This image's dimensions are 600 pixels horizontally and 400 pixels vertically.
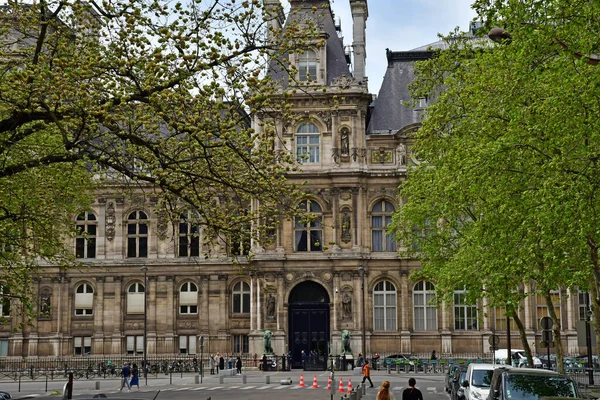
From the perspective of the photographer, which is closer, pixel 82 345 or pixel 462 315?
pixel 462 315

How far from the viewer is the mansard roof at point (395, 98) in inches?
2514

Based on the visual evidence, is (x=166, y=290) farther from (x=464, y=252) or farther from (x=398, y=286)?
(x=464, y=252)

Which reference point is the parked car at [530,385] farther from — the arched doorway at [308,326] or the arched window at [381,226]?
the arched window at [381,226]

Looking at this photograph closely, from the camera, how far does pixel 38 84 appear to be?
17672mm

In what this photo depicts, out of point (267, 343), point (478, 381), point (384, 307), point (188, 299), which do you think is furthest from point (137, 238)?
point (478, 381)

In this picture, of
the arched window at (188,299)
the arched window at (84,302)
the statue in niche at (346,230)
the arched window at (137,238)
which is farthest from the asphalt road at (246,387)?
the arched window at (137,238)

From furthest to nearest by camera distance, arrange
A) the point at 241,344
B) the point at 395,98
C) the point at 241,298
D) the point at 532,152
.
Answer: the point at 395,98 < the point at 241,298 < the point at 241,344 < the point at 532,152

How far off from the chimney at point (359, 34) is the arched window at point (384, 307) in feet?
48.2

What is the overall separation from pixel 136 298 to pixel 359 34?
24.6 metres

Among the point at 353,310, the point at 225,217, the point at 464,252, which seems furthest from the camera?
the point at 353,310

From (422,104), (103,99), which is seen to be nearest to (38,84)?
(103,99)

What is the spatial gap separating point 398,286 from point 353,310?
11.8 feet

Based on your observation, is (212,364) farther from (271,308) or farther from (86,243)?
(86,243)

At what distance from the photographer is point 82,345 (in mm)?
63781
